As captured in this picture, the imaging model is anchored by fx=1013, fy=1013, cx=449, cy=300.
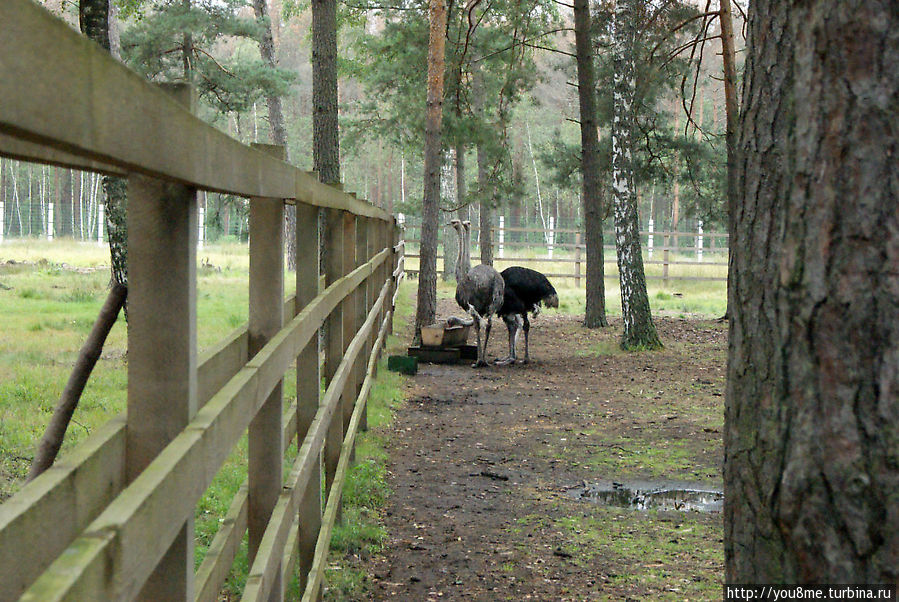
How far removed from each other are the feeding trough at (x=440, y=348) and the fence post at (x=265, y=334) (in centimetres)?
1006

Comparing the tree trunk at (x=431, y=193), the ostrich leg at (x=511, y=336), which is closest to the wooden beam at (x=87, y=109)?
the ostrich leg at (x=511, y=336)

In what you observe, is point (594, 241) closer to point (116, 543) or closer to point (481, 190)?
point (481, 190)

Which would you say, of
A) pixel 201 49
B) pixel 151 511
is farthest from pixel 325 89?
pixel 201 49

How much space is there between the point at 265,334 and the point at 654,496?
4.52 metres

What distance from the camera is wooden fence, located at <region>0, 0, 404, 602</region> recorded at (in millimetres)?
1061

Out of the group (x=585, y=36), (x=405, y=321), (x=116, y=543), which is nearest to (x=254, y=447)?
(x=116, y=543)

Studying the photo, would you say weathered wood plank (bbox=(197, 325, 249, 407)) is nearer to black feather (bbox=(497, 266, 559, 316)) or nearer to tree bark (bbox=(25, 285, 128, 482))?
tree bark (bbox=(25, 285, 128, 482))

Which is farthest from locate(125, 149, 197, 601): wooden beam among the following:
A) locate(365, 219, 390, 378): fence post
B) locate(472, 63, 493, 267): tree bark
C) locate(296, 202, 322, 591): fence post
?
locate(472, 63, 493, 267): tree bark

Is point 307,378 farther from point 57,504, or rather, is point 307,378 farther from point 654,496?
point 654,496

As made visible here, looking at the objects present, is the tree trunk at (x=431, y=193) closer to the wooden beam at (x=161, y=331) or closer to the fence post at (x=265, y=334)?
the fence post at (x=265, y=334)

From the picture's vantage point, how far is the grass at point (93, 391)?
5.46 metres

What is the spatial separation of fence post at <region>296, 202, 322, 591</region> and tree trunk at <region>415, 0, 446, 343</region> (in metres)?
10.7

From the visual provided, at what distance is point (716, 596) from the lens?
4715 millimetres

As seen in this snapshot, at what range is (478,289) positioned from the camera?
1285 centimetres
